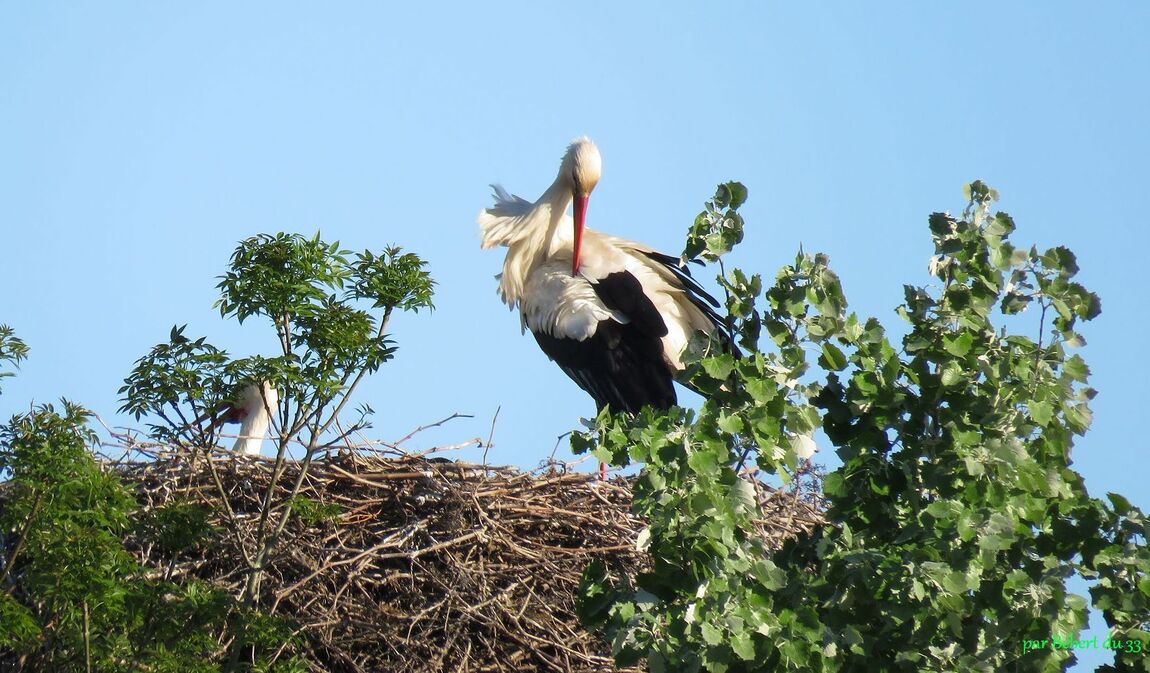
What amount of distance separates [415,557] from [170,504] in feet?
5.01

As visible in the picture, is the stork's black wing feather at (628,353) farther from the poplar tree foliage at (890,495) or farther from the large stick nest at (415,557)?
the poplar tree foliage at (890,495)

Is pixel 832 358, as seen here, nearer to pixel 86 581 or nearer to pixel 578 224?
pixel 86 581

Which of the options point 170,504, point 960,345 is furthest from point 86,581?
point 960,345

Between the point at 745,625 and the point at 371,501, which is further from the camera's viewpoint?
the point at 371,501

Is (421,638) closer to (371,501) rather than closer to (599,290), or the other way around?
(371,501)

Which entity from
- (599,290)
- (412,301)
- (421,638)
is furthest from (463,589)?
(599,290)

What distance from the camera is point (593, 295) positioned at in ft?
29.7

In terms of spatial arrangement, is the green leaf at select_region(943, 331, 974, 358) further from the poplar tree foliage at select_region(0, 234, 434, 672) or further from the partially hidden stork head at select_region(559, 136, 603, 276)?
the partially hidden stork head at select_region(559, 136, 603, 276)

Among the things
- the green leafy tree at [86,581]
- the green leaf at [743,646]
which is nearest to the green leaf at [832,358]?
the green leaf at [743,646]

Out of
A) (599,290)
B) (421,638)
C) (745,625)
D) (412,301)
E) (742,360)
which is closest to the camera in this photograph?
(745,625)

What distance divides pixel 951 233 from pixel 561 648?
3269 mm

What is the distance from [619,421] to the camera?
409cm

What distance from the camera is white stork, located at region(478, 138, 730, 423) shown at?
870 centimetres

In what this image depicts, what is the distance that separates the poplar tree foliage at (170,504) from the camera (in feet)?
17.1
